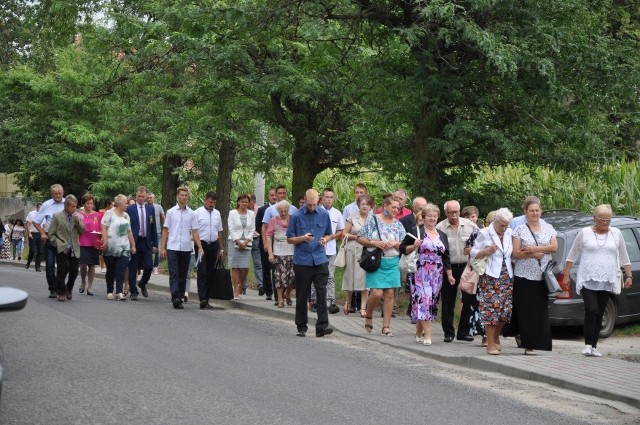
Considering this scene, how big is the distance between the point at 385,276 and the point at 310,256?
1.02 m

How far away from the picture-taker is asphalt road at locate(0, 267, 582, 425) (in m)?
9.17

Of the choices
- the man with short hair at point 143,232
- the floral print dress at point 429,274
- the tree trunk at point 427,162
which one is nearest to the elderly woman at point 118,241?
the man with short hair at point 143,232

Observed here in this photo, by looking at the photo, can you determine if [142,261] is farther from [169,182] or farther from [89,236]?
[169,182]

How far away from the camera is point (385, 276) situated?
15.5 meters

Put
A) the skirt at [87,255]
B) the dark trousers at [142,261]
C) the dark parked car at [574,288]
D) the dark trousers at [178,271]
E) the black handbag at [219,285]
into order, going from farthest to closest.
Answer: the skirt at [87,255] → the dark trousers at [142,261] → the black handbag at [219,285] → the dark trousers at [178,271] → the dark parked car at [574,288]

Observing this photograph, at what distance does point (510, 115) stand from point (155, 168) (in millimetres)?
19517

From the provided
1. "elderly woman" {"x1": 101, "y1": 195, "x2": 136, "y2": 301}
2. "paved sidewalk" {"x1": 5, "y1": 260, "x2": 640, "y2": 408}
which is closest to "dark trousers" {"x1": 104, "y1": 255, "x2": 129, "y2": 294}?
"elderly woman" {"x1": 101, "y1": 195, "x2": 136, "y2": 301}

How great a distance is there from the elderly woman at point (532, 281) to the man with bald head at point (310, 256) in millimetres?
2874

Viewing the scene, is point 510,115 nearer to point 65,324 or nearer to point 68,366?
point 65,324

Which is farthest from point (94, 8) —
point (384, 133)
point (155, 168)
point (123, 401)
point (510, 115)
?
point (123, 401)

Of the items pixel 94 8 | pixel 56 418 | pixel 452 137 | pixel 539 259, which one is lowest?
pixel 56 418

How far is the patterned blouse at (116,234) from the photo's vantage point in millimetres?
20578

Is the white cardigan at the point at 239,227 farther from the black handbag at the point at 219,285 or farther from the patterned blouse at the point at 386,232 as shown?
the patterned blouse at the point at 386,232

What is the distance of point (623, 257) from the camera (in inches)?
561
